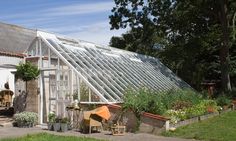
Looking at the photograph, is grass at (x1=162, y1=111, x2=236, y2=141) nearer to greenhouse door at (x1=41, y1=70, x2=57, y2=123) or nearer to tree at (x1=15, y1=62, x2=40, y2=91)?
greenhouse door at (x1=41, y1=70, x2=57, y2=123)

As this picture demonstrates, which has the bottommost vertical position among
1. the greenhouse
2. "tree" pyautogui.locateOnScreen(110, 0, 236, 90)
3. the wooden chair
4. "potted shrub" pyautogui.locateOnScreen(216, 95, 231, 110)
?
the wooden chair

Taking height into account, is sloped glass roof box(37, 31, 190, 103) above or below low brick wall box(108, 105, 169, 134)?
above

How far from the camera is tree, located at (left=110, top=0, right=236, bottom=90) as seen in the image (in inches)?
1222

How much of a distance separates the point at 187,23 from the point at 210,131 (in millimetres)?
17311

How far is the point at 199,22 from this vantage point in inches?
1316

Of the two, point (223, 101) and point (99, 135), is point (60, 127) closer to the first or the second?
point (99, 135)

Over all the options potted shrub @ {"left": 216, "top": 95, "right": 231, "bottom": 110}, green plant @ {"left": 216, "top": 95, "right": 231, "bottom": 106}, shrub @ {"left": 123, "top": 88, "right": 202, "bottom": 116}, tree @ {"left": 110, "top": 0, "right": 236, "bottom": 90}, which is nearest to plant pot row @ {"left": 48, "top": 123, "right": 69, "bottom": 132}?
shrub @ {"left": 123, "top": 88, "right": 202, "bottom": 116}

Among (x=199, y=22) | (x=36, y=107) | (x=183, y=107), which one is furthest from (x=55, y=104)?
(x=199, y=22)

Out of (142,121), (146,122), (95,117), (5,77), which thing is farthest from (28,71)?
(5,77)

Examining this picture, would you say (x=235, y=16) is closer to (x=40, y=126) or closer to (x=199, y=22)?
(x=199, y=22)

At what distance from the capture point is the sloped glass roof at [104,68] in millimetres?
17859

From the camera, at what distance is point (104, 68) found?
19750 mm

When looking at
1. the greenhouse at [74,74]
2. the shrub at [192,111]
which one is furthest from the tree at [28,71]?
the shrub at [192,111]

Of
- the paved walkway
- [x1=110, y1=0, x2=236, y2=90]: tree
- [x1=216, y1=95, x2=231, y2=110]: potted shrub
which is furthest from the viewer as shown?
[x1=110, y1=0, x2=236, y2=90]: tree
